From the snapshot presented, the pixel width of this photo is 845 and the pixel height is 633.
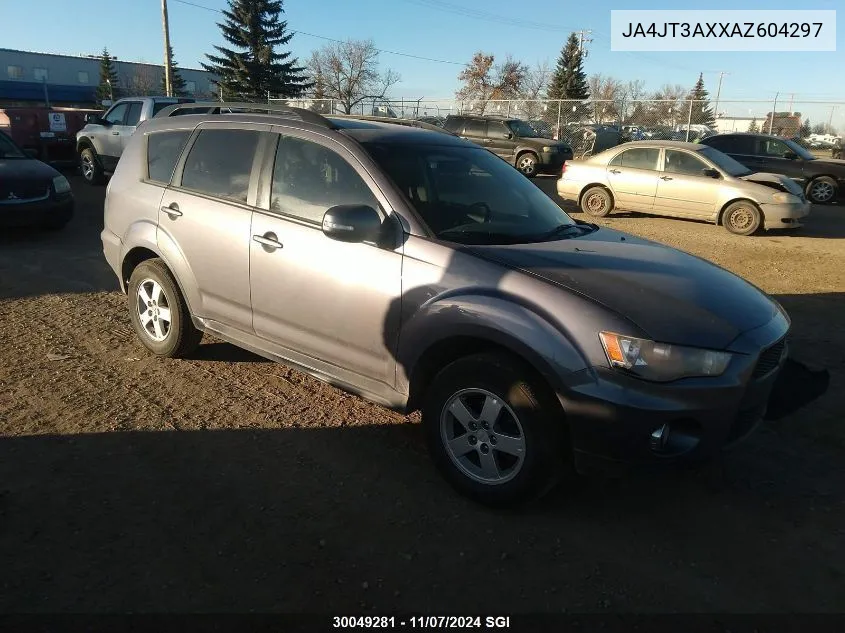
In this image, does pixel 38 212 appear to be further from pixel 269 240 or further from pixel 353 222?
pixel 353 222

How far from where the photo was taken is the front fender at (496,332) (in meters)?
2.85

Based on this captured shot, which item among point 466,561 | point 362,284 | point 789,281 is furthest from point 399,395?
point 789,281

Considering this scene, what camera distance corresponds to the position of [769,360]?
3.14 metres

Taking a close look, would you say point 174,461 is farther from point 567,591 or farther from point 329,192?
point 567,591

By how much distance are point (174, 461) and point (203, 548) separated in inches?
33.1

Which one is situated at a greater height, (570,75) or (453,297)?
(570,75)

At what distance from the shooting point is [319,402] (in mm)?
4359

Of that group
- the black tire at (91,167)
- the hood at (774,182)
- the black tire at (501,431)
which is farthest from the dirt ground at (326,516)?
the black tire at (91,167)

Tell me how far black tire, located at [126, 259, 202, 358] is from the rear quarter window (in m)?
0.63

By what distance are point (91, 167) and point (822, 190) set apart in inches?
691

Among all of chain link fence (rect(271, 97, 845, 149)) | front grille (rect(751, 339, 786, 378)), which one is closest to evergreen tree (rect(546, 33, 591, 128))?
chain link fence (rect(271, 97, 845, 149))

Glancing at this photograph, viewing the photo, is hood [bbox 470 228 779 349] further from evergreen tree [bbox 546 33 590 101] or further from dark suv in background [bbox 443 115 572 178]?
evergreen tree [bbox 546 33 590 101]

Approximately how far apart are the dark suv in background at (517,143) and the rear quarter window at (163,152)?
15.7 meters

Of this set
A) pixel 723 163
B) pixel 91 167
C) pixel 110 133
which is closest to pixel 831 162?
pixel 723 163
